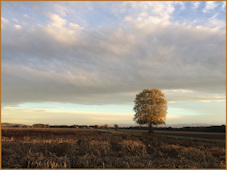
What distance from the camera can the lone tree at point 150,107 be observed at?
48.5 meters

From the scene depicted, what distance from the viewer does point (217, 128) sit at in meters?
52.3

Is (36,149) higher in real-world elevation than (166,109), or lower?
lower

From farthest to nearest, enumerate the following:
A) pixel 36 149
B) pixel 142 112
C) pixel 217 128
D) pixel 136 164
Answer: pixel 217 128 → pixel 142 112 → pixel 36 149 → pixel 136 164

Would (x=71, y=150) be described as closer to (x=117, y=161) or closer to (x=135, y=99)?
(x=117, y=161)

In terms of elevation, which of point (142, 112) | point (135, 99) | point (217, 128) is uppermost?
point (135, 99)

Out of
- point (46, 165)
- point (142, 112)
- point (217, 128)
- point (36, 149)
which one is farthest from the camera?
point (217, 128)

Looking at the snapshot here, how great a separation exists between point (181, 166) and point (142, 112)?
4150 cm

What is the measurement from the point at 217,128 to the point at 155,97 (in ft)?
66.0

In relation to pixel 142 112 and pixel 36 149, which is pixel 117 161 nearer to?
pixel 36 149

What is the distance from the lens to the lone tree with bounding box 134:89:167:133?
159ft

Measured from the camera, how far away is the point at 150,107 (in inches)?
1957

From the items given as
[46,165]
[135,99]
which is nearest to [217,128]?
[135,99]

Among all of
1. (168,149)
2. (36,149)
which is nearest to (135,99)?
(168,149)

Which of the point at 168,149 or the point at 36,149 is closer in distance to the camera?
the point at 36,149
